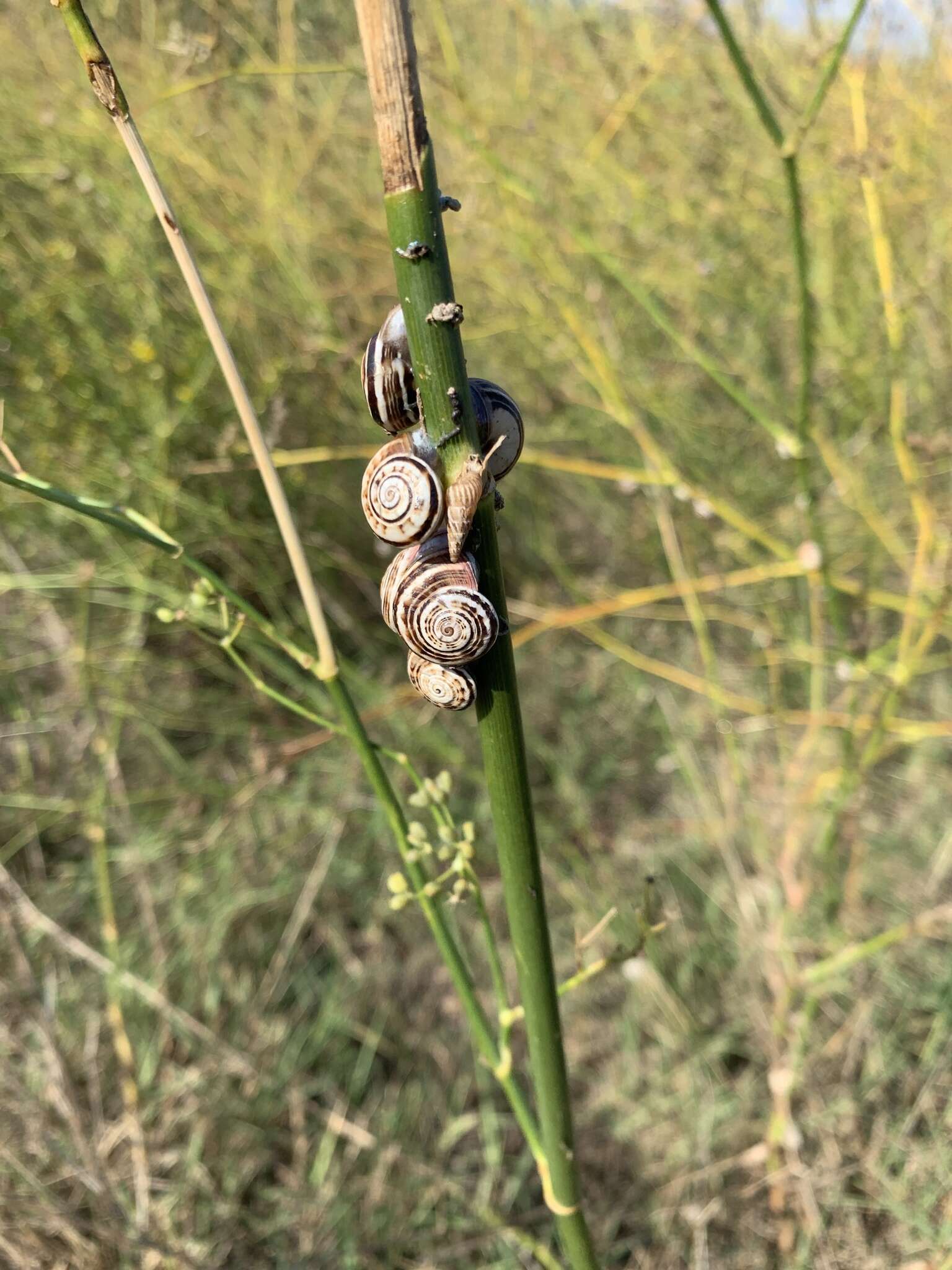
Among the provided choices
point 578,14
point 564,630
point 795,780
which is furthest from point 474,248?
point 795,780

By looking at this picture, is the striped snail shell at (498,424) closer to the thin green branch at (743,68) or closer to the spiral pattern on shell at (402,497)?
the spiral pattern on shell at (402,497)

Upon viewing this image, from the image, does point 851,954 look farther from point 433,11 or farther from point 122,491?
point 433,11

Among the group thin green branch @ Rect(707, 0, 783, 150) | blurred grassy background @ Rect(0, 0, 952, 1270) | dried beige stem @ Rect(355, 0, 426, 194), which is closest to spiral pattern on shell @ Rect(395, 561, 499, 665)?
dried beige stem @ Rect(355, 0, 426, 194)

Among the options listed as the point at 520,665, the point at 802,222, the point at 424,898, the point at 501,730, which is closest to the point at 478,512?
the point at 501,730

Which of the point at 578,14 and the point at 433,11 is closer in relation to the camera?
the point at 433,11

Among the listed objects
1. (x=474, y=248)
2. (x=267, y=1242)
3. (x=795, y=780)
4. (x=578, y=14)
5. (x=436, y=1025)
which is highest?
(x=578, y=14)

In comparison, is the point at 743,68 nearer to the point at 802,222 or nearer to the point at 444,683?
the point at 802,222

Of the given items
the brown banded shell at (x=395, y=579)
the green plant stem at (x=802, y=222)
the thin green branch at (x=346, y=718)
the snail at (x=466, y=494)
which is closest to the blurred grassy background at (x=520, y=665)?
the green plant stem at (x=802, y=222)
